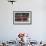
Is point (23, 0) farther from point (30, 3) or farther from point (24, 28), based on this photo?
point (24, 28)

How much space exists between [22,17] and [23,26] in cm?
38

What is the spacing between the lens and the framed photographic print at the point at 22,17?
5.64 metres

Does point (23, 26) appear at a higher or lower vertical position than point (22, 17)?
lower

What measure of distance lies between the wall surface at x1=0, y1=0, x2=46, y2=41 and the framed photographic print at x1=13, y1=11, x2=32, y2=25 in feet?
0.40

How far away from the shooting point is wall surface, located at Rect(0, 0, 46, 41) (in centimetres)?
563

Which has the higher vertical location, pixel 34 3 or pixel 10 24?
pixel 34 3

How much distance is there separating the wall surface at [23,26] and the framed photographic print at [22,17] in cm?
12

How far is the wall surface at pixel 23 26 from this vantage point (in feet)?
18.5

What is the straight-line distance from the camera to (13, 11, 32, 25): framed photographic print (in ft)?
18.5

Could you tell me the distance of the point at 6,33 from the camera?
568cm

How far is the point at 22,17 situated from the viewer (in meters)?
5.68

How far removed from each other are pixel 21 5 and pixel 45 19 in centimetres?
116

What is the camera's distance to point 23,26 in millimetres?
5660

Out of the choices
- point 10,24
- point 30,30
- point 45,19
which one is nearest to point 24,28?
point 30,30
